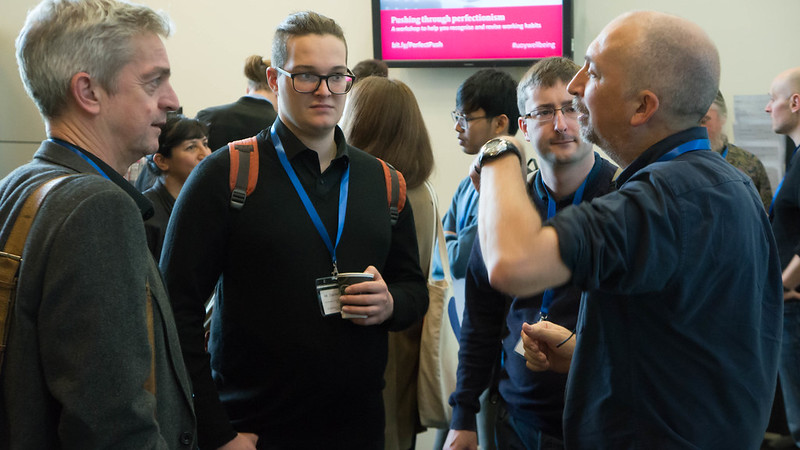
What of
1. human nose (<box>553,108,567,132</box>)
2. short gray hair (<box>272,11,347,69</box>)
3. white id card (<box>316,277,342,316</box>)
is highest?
short gray hair (<box>272,11,347,69</box>)

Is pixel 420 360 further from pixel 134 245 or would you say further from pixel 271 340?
pixel 134 245

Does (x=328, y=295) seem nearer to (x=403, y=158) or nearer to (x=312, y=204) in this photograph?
(x=312, y=204)

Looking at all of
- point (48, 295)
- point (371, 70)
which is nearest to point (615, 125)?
point (48, 295)

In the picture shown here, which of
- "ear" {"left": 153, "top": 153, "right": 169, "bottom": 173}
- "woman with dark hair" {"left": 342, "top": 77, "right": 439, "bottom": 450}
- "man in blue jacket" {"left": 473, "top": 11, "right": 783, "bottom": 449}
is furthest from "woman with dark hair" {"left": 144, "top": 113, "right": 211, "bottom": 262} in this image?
"man in blue jacket" {"left": 473, "top": 11, "right": 783, "bottom": 449}

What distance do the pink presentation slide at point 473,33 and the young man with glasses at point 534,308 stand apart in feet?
8.44

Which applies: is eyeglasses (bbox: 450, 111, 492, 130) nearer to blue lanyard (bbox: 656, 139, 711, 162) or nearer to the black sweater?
the black sweater

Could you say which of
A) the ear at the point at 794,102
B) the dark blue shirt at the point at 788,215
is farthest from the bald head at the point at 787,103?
the dark blue shirt at the point at 788,215

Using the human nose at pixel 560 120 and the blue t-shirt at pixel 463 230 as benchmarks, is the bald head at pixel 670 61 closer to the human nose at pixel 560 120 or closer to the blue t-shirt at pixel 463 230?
the human nose at pixel 560 120

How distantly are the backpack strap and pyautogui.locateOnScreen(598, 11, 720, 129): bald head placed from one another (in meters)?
1.02

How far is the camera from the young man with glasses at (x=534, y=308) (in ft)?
6.06

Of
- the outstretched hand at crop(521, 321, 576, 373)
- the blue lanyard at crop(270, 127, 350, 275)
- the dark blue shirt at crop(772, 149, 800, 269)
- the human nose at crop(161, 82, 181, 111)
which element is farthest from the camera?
the dark blue shirt at crop(772, 149, 800, 269)

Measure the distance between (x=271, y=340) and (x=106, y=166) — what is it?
1.99 ft

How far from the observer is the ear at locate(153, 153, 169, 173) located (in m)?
3.13

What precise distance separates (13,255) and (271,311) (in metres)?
0.68
